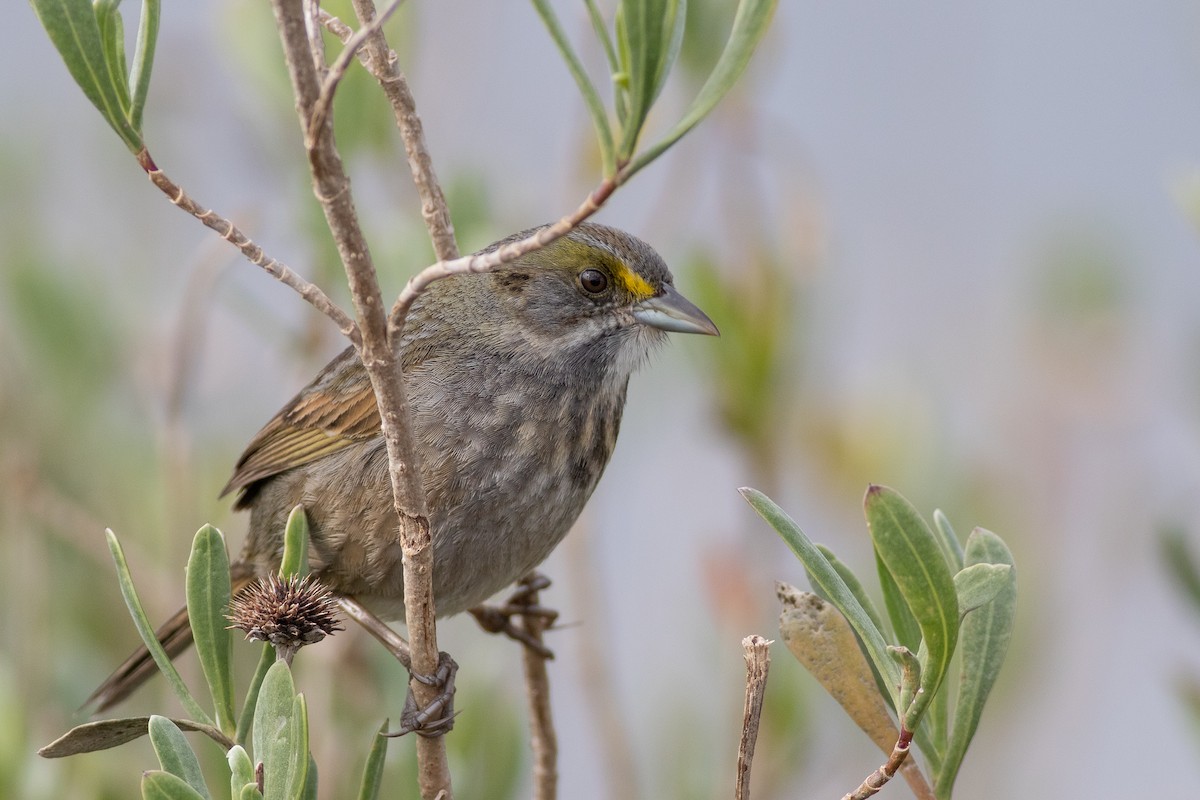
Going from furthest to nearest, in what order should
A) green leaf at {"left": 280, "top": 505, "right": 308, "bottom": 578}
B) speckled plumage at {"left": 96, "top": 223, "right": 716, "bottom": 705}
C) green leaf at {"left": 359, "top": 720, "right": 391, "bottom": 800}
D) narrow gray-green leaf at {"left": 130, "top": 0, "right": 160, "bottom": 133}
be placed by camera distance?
1. speckled plumage at {"left": 96, "top": 223, "right": 716, "bottom": 705}
2. green leaf at {"left": 280, "top": 505, "right": 308, "bottom": 578}
3. green leaf at {"left": 359, "top": 720, "right": 391, "bottom": 800}
4. narrow gray-green leaf at {"left": 130, "top": 0, "right": 160, "bottom": 133}

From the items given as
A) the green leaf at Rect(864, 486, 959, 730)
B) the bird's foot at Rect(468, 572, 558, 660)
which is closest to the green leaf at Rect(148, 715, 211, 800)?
the green leaf at Rect(864, 486, 959, 730)

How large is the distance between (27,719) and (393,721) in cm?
84

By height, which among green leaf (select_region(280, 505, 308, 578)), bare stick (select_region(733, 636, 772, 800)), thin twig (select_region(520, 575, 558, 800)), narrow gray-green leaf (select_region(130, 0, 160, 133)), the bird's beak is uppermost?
narrow gray-green leaf (select_region(130, 0, 160, 133))

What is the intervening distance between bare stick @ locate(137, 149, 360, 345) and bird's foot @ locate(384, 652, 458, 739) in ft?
2.21

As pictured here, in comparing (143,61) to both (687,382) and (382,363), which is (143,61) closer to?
(382,363)

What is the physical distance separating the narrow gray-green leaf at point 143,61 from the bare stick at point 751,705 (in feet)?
3.45

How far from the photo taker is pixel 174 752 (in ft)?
6.24

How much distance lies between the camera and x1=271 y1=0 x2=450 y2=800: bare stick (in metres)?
1.75

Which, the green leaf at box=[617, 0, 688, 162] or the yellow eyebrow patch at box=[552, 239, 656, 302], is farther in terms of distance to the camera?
the yellow eyebrow patch at box=[552, 239, 656, 302]

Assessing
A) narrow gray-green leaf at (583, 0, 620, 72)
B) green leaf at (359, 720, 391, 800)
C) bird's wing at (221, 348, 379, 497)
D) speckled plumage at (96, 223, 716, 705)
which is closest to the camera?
narrow gray-green leaf at (583, 0, 620, 72)

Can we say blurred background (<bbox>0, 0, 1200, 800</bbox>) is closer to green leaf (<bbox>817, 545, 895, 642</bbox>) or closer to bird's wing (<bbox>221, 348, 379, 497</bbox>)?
bird's wing (<bbox>221, 348, 379, 497</bbox>)

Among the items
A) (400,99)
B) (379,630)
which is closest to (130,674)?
(379,630)

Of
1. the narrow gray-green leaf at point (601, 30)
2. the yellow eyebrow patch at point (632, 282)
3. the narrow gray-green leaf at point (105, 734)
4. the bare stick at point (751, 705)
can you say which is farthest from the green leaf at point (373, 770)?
the yellow eyebrow patch at point (632, 282)

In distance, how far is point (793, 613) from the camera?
207 centimetres
